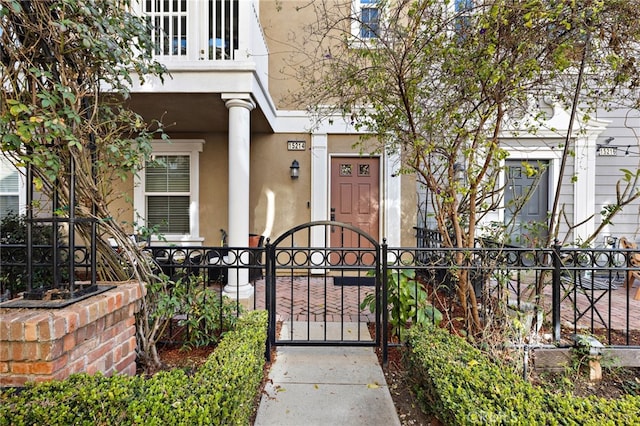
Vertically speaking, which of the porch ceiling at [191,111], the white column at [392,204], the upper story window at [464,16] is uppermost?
the upper story window at [464,16]

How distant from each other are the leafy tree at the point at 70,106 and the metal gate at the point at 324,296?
3.45 ft

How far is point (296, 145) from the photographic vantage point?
541 cm

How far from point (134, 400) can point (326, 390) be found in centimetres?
129

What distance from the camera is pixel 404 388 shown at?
2182mm

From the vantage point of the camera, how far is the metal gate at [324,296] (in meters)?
2.51

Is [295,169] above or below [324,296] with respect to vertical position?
above

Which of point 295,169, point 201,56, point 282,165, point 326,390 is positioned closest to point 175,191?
point 282,165

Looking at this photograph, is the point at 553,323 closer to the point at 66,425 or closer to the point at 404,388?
the point at 404,388

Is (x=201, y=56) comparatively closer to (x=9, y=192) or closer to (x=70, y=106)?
(x=70, y=106)

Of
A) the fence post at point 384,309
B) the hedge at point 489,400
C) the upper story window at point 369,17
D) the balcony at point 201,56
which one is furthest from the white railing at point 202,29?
the hedge at point 489,400

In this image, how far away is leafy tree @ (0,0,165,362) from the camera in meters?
1.52

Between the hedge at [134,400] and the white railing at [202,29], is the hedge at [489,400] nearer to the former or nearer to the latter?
the hedge at [134,400]

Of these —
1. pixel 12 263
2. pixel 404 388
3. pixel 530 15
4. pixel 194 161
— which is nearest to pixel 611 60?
pixel 530 15

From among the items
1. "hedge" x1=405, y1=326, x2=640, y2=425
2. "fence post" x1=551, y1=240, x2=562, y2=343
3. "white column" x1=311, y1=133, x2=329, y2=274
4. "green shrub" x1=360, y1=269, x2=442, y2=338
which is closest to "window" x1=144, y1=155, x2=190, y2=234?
"white column" x1=311, y1=133, x2=329, y2=274
